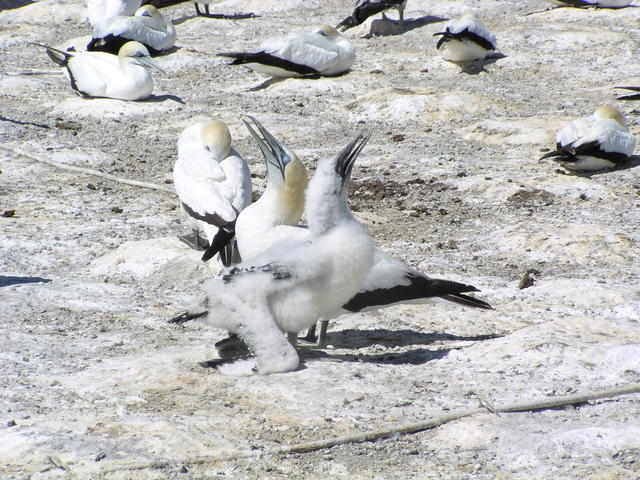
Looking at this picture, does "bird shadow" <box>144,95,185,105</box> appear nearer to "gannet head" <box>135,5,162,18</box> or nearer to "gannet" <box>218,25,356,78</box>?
"gannet" <box>218,25,356,78</box>

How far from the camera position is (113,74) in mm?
10727

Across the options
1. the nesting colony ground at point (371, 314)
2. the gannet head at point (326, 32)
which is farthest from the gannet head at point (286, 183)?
the gannet head at point (326, 32)

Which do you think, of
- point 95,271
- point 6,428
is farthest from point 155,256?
point 6,428

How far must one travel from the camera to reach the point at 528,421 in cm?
352

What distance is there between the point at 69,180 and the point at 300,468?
524 centimetres

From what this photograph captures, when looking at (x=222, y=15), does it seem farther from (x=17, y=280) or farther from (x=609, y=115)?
(x=17, y=280)

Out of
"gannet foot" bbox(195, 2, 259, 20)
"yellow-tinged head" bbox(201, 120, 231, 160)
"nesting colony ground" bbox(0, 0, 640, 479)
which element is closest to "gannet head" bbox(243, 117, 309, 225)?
"nesting colony ground" bbox(0, 0, 640, 479)

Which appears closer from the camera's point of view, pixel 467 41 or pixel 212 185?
pixel 212 185

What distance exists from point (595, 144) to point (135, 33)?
24.7 feet

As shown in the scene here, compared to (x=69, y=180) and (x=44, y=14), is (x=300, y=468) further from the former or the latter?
(x=44, y=14)

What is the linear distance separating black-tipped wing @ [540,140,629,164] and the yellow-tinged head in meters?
2.97

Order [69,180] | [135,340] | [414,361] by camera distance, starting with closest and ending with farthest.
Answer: [414,361], [135,340], [69,180]

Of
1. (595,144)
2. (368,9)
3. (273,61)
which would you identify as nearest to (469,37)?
(273,61)

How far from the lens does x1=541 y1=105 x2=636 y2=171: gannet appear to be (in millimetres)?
7730
